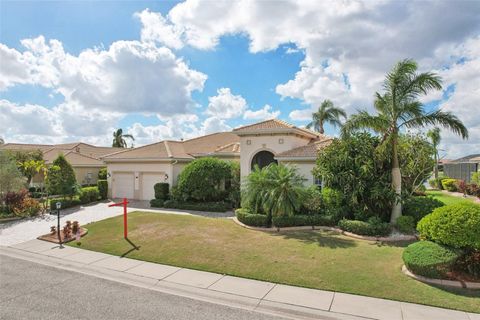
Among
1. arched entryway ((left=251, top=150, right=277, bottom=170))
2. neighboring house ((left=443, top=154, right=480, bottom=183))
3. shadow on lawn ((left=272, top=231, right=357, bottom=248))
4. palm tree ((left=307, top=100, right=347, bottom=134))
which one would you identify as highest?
palm tree ((left=307, top=100, right=347, bottom=134))

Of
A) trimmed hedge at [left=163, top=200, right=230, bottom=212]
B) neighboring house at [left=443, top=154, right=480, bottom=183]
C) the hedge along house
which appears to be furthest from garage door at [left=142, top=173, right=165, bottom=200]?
neighboring house at [left=443, top=154, right=480, bottom=183]

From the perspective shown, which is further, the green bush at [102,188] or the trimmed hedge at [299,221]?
the green bush at [102,188]

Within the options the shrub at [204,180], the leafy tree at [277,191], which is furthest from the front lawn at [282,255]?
the shrub at [204,180]

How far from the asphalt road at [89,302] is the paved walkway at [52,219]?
19.8 ft

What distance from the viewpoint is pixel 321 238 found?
13.0 meters

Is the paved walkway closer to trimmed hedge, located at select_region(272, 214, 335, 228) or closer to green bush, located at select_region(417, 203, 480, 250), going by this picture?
trimmed hedge, located at select_region(272, 214, 335, 228)

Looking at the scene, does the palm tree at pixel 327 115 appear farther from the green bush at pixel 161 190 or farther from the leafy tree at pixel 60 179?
the leafy tree at pixel 60 179

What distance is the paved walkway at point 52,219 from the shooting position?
14.5 meters

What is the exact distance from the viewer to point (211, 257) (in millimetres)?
10672

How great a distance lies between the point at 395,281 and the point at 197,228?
9.17 metres

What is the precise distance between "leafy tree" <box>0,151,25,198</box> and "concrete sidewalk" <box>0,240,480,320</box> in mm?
10711

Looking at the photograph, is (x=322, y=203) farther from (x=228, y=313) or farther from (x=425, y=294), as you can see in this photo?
(x=228, y=313)

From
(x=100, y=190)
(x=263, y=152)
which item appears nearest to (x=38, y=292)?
(x=263, y=152)

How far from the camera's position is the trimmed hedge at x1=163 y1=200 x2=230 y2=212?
20.5 m
